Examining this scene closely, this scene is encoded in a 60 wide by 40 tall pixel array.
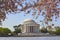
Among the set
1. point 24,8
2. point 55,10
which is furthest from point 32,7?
point 55,10

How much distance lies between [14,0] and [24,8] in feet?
0.30

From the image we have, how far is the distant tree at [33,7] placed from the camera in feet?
4.52

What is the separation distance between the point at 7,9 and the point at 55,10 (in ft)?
1.14

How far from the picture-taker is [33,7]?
4.73 feet

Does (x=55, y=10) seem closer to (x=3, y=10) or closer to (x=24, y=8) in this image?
(x=24, y=8)

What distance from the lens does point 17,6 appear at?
1.39m

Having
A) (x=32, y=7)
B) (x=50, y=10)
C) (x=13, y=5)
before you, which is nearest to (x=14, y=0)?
(x=13, y=5)

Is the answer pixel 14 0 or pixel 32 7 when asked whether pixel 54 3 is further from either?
pixel 14 0

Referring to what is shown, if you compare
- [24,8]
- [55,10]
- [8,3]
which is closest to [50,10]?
[55,10]

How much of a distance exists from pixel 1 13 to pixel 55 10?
1.28ft

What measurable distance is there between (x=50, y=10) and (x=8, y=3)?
0.31 meters

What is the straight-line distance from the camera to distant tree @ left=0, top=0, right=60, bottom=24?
4.52ft

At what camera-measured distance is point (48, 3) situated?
55.1 inches

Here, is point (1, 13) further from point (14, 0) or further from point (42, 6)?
point (42, 6)
